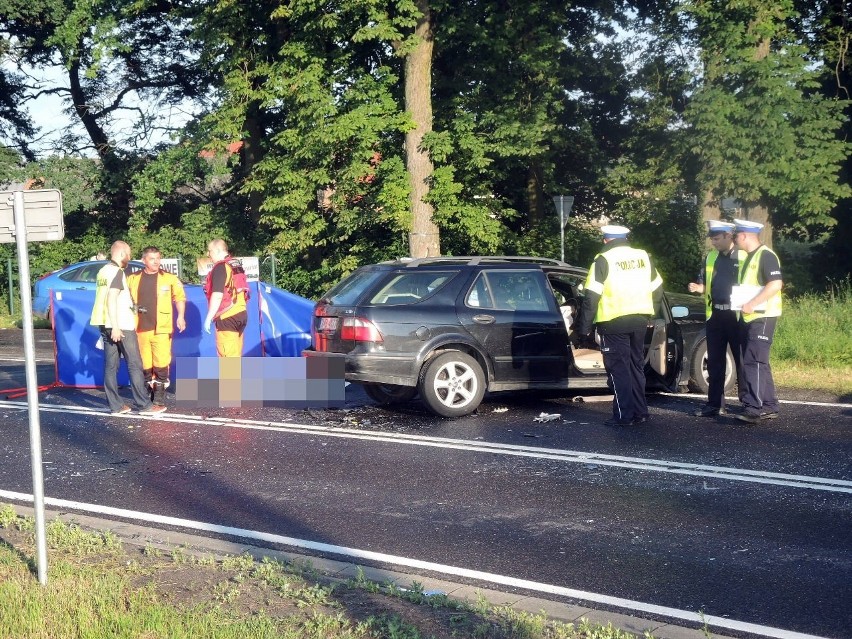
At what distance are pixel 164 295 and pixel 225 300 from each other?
0.85 m

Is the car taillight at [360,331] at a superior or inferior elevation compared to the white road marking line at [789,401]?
superior

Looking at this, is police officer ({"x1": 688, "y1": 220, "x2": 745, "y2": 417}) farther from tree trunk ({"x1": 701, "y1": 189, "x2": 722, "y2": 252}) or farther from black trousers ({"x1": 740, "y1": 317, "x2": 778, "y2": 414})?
tree trunk ({"x1": 701, "y1": 189, "x2": 722, "y2": 252})

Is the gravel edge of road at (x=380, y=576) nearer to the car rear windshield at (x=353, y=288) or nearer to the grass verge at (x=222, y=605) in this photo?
the grass verge at (x=222, y=605)

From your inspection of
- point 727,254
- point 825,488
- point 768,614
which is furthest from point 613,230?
point 768,614

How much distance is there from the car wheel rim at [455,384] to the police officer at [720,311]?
2.21 meters

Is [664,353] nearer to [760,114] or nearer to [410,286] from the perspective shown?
[410,286]

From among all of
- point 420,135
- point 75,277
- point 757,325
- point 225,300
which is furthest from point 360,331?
point 75,277

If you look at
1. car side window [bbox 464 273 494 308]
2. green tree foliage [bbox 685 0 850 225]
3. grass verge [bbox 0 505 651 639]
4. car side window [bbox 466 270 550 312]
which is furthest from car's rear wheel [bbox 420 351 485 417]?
green tree foliage [bbox 685 0 850 225]

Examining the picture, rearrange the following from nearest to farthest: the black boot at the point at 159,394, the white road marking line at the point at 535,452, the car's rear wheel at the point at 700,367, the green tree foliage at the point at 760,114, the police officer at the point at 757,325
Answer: the white road marking line at the point at 535,452, the police officer at the point at 757,325, the car's rear wheel at the point at 700,367, the black boot at the point at 159,394, the green tree foliage at the point at 760,114

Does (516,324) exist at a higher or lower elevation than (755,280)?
lower

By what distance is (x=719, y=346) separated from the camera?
34.8 feet

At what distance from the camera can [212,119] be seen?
27531 mm

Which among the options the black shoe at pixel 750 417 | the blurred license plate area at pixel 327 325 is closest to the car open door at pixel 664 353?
the black shoe at pixel 750 417

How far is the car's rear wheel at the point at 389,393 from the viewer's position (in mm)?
12091
